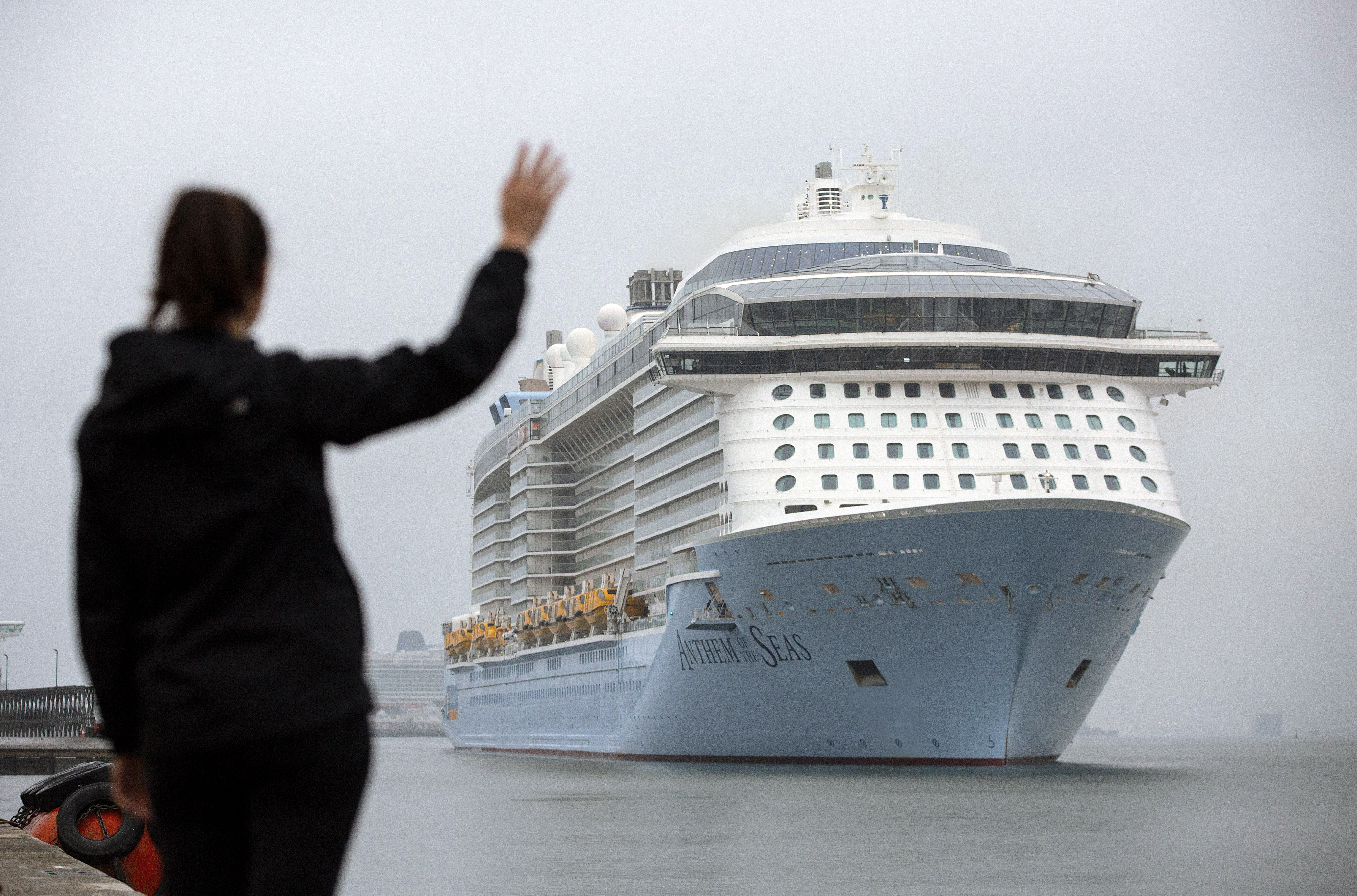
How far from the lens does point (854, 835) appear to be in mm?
21938

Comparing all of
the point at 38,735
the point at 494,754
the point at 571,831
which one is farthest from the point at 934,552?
the point at 38,735

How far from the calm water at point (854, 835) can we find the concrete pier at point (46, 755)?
915 cm

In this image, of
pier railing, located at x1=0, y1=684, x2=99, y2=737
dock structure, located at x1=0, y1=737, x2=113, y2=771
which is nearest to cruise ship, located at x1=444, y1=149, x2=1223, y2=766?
dock structure, located at x1=0, y1=737, x2=113, y2=771

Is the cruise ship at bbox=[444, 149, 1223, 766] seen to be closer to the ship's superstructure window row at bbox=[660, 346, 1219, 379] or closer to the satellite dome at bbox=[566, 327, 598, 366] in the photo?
the ship's superstructure window row at bbox=[660, 346, 1219, 379]

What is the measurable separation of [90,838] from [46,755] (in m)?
44.5

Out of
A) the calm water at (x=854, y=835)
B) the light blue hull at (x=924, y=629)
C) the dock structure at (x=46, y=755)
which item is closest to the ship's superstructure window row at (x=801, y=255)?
the light blue hull at (x=924, y=629)

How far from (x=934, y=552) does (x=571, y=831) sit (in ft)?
36.0

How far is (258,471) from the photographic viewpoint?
2871mm

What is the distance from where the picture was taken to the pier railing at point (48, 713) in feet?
256

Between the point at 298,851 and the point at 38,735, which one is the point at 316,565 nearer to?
the point at 298,851

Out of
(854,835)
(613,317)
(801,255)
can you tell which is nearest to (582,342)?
(613,317)

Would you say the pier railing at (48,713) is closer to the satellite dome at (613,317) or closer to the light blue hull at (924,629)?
the satellite dome at (613,317)

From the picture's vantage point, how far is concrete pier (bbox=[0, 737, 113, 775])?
4897 centimetres

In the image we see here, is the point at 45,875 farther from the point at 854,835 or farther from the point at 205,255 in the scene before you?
the point at 854,835
